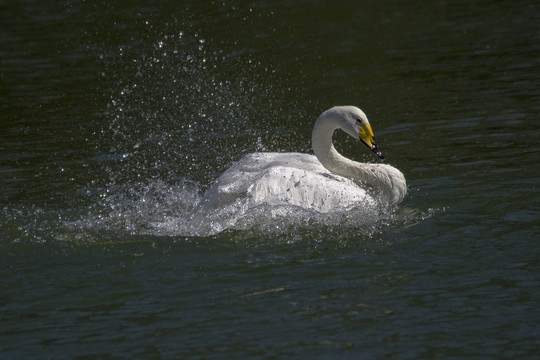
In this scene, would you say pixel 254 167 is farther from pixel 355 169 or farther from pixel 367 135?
pixel 367 135

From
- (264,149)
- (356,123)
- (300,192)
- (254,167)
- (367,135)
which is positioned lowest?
(264,149)

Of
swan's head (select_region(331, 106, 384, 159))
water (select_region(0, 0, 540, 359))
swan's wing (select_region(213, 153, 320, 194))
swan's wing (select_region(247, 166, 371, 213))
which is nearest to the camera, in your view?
water (select_region(0, 0, 540, 359))

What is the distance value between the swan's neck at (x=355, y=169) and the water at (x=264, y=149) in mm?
236

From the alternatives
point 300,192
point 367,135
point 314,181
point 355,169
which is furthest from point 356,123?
point 300,192

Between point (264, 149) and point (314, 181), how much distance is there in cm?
340

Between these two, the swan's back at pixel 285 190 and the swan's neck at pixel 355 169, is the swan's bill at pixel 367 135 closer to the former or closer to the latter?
the swan's neck at pixel 355 169

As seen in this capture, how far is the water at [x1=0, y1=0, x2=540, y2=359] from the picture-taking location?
610 centimetres

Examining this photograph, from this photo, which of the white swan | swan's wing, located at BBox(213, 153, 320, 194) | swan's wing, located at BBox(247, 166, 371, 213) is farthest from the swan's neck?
swan's wing, located at BBox(247, 166, 371, 213)

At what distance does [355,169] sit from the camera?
29.2 feet

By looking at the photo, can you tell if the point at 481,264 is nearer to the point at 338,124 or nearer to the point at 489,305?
the point at 489,305

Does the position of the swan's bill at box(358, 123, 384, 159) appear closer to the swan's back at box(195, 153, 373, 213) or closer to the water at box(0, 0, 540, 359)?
the swan's back at box(195, 153, 373, 213)

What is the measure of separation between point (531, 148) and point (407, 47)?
6782 millimetres

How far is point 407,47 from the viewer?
54.6 feet

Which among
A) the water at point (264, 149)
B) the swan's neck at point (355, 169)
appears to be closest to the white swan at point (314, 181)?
the swan's neck at point (355, 169)
